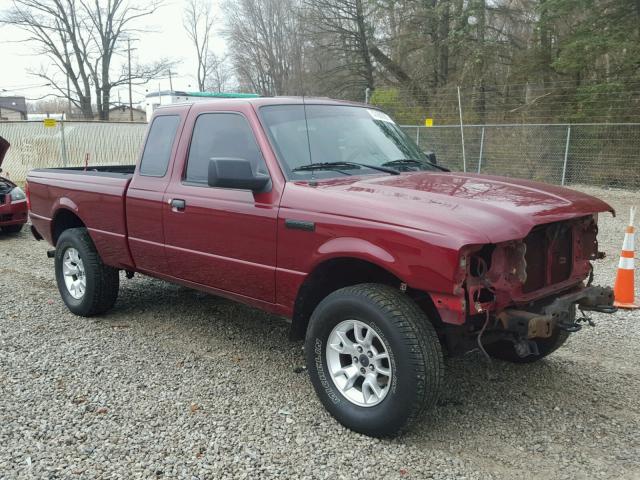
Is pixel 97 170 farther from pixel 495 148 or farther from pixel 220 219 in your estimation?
pixel 495 148

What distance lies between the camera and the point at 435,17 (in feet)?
66.7

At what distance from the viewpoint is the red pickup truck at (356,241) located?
122 inches

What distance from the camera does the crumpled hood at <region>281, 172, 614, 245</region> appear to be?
299 centimetres

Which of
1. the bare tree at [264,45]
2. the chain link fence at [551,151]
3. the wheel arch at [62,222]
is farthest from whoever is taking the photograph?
the bare tree at [264,45]

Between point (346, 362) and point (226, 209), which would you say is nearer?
point (346, 362)

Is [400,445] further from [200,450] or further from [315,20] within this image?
[315,20]

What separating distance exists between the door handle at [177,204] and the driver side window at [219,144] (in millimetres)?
182

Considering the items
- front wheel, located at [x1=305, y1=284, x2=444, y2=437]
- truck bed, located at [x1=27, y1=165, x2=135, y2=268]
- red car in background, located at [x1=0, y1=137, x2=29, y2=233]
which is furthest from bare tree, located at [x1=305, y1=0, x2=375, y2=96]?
front wheel, located at [x1=305, y1=284, x2=444, y2=437]

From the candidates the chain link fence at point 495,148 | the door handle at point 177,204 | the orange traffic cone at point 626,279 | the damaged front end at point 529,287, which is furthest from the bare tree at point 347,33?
the damaged front end at point 529,287

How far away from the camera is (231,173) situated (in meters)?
3.59

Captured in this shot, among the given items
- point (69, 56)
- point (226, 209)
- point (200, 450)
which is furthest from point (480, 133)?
point (69, 56)

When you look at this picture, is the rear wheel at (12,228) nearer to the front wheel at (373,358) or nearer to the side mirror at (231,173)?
the side mirror at (231,173)

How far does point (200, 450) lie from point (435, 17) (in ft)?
65.4

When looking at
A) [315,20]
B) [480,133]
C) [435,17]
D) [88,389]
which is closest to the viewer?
[88,389]
